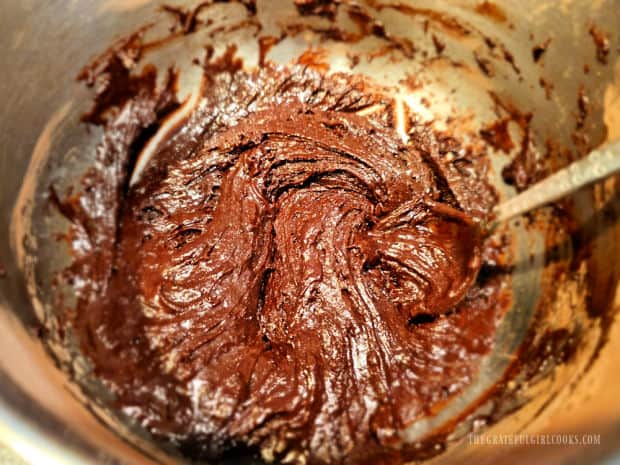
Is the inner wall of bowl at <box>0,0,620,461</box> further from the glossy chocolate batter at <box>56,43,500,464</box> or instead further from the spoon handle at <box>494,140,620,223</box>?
the spoon handle at <box>494,140,620,223</box>

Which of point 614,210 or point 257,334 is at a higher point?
point 614,210

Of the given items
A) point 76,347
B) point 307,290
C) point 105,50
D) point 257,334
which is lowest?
point 76,347

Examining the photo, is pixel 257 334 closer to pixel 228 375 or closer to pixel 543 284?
pixel 228 375

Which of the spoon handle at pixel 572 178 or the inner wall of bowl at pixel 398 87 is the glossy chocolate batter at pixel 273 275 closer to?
the inner wall of bowl at pixel 398 87

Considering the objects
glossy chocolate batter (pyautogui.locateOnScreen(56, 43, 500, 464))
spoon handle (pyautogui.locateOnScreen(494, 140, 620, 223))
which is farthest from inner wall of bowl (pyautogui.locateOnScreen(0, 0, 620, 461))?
spoon handle (pyautogui.locateOnScreen(494, 140, 620, 223))

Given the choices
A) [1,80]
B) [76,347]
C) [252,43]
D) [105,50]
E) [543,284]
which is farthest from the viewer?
[252,43]

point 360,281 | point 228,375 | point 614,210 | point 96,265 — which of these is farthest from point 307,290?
point 614,210

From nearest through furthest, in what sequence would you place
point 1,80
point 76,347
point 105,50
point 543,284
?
point 1,80 → point 76,347 → point 105,50 → point 543,284
